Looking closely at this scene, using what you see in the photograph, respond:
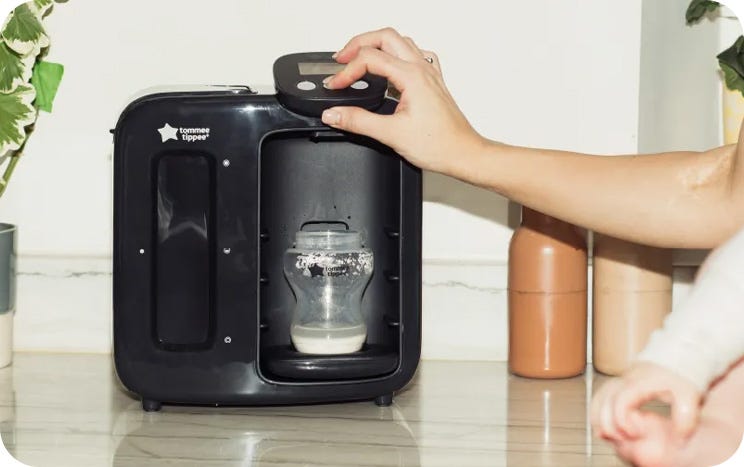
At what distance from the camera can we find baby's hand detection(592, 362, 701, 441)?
615mm

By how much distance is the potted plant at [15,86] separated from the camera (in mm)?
A: 1410

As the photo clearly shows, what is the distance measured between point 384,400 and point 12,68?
609 mm

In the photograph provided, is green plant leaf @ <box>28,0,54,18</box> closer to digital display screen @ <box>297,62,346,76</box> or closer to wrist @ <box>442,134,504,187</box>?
digital display screen @ <box>297,62,346,76</box>

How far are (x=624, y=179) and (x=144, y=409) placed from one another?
0.55m

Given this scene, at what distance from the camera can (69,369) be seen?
1431mm

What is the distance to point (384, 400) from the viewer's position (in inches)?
49.4

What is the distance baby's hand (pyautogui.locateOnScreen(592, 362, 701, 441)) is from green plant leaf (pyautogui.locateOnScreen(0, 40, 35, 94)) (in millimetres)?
1013

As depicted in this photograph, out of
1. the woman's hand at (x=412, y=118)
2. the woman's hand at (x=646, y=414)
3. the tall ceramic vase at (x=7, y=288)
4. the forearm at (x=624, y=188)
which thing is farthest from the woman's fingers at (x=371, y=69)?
the woman's hand at (x=646, y=414)

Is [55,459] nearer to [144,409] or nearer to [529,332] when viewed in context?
[144,409]

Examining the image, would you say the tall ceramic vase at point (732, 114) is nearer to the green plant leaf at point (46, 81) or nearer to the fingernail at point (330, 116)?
the fingernail at point (330, 116)

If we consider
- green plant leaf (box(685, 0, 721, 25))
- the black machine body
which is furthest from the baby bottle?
green plant leaf (box(685, 0, 721, 25))

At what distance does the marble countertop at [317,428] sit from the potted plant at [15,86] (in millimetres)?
98

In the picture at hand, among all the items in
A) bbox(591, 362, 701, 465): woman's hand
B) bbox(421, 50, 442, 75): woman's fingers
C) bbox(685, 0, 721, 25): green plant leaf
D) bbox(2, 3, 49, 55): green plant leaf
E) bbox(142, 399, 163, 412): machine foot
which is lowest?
bbox(142, 399, 163, 412): machine foot

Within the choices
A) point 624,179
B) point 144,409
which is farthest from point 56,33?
point 624,179
